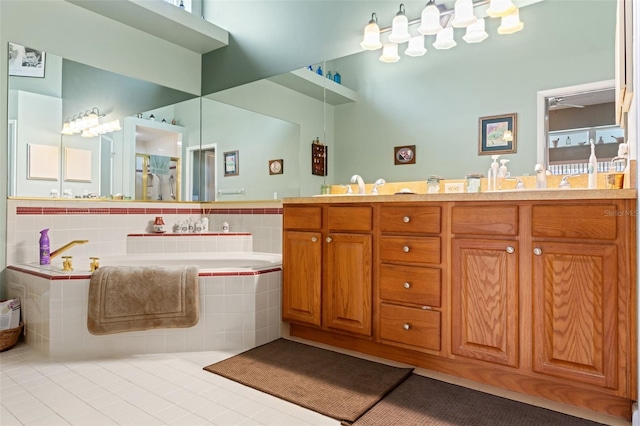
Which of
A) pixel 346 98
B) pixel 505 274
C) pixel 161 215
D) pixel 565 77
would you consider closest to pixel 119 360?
pixel 161 215

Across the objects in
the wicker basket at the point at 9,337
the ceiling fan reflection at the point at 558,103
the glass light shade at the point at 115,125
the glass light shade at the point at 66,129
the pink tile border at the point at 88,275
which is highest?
the glass light shade at the point at 115,125

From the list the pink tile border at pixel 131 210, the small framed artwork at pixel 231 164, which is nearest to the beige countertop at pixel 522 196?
the pink tile border at pixel 131 210

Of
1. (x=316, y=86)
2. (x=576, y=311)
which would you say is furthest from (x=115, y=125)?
(x=576, y=311)

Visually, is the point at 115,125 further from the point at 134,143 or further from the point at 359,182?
the point at 359,182

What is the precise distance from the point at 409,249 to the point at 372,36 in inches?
63.3

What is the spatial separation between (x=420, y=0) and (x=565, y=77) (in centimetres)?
110

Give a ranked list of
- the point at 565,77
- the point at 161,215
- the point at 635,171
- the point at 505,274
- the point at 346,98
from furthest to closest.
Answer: the point at 161,215, the point at 346,98, the point at 565,77, the point at 505,274, the point at 635,171

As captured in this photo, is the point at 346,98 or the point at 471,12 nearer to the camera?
the point at 471,12

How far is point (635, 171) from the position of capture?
4.91ft

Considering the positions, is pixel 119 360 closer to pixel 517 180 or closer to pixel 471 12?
pixel 517 180

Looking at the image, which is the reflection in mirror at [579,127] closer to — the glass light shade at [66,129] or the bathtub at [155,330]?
the bathtub at [155,330]

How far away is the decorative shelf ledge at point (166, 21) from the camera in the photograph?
3.07 meters

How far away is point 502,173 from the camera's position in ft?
7.30

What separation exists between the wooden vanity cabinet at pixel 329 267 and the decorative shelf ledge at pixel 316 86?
3.31 ft
